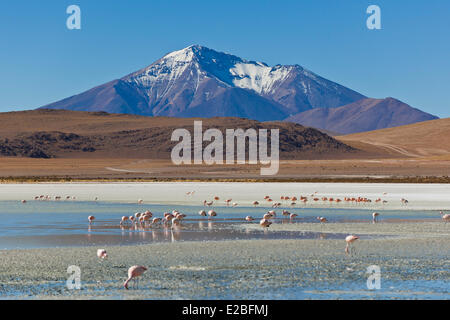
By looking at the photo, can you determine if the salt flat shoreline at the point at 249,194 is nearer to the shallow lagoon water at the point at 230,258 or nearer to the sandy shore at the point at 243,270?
the shallow lagoon water at the point at 230,258

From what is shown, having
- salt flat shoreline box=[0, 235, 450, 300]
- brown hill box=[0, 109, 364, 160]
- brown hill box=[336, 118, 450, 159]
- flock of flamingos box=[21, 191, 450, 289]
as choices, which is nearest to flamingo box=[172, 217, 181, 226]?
flock of flamingos box=[21, 191, 450, 289]

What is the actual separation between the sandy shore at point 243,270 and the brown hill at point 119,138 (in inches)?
4311

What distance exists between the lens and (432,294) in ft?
34.1

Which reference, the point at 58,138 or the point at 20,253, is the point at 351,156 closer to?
the point at 58,138

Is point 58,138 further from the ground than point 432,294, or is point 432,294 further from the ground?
point 58,138

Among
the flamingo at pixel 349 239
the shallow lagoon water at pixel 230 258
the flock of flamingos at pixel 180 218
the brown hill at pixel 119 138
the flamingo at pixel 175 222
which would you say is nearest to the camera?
the shallow lagoon water at pixel 230 258

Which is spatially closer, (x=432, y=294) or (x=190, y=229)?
(x=432, y=294)

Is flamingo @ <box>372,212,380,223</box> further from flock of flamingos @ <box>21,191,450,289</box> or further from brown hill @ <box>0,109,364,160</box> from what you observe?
brown hill @ <box>0,109,364,160</box>

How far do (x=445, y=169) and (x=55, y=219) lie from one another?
53.1 m

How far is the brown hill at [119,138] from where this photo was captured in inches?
5027

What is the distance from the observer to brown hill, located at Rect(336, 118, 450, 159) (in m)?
144

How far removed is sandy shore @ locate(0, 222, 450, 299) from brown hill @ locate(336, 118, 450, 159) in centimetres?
12359

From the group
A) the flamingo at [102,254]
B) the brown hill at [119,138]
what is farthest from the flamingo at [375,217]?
the brown hill at [119,138]
